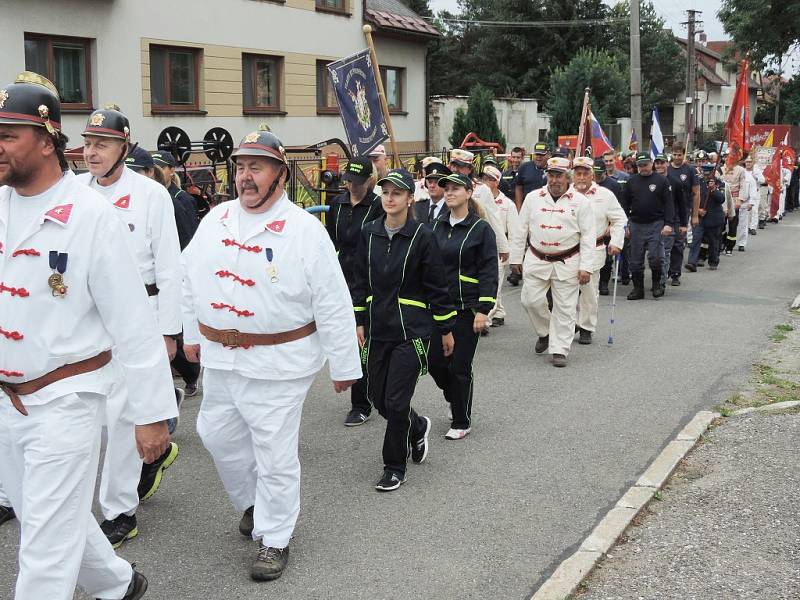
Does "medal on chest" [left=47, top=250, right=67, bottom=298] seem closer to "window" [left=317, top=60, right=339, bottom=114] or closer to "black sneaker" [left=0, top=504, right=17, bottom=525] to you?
"black sneaker" [left=0, top=504, right=17, bottom=525]

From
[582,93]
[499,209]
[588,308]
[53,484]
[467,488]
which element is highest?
[582,93]

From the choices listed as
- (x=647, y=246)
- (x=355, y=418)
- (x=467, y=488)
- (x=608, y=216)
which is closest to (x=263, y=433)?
(x=467, y=488)

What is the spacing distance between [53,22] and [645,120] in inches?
2246

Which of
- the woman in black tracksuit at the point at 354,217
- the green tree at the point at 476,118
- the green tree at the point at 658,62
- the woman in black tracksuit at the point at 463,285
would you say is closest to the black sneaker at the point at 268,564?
the woman in black tracksuit at the point at 463,285

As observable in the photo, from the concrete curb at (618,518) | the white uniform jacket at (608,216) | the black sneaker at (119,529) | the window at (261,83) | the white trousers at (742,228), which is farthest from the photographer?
the window at (261,83)

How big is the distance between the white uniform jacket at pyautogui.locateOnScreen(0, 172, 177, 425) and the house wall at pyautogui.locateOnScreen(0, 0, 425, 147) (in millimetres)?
15231

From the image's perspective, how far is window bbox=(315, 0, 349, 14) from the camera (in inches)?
991

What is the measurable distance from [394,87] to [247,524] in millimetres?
25318

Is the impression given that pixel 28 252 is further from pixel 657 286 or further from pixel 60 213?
pixel 657 286

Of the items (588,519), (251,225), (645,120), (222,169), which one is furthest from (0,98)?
(645,120)

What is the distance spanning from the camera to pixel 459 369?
7082mm

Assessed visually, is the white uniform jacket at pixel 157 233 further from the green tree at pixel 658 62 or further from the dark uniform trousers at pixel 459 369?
the green tree at pixel 658 62

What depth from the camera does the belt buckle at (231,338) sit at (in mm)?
4719

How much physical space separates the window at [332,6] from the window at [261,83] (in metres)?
2.05
